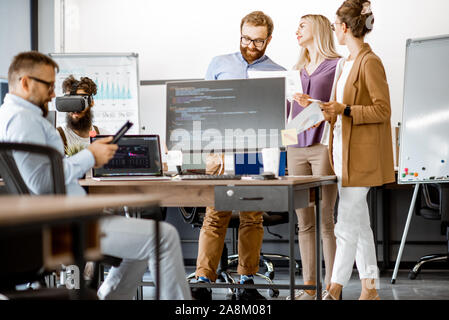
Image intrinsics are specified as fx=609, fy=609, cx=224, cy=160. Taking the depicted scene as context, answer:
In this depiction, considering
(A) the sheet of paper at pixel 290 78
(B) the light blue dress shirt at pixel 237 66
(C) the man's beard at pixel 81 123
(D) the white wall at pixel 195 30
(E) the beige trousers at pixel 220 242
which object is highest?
(D) the white wall at pixel 195 30

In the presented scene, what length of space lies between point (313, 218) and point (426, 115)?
1.46 metres

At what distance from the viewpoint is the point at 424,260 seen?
450 cm

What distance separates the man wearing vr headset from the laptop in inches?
9.9

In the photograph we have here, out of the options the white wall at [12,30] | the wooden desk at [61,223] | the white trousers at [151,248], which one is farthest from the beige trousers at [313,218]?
the white wall at [12,30]

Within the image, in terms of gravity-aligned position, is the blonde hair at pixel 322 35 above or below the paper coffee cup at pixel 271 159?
above

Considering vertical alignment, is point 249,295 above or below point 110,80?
below

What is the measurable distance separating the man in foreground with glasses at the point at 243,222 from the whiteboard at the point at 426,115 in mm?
1259

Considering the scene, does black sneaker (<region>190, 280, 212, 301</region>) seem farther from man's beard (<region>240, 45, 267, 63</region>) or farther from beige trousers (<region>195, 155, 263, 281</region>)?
man's beard (<region>240, 45, 267, 63</region>)

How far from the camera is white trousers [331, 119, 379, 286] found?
299cm

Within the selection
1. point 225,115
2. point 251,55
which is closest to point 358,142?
point 225,115

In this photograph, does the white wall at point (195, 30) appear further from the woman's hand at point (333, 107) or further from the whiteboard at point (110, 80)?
the woman's hand at point (333, 107)

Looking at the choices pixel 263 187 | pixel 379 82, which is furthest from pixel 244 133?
pixel 379 82

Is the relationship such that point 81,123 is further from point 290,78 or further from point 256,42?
point 290,78

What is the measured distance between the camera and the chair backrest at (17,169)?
169cm
